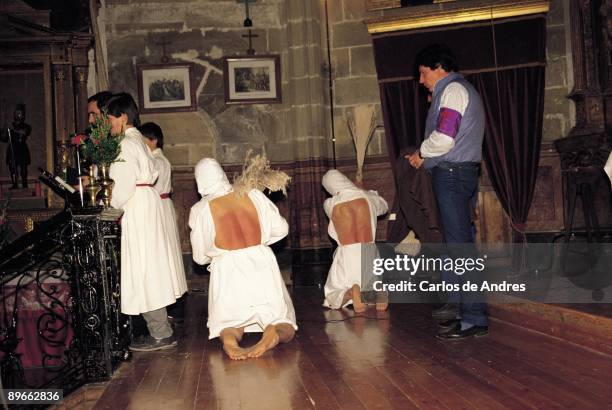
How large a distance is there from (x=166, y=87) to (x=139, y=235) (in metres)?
4.46

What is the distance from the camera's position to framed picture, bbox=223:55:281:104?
27.5ft

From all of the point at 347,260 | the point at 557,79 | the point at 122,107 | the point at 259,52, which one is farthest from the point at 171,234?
the point at 557,79

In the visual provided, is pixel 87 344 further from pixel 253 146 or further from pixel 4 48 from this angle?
pixel 4 48

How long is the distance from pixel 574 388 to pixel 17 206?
274 inches

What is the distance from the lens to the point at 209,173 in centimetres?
445

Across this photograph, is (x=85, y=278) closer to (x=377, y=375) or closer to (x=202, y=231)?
(x=202, y=231)

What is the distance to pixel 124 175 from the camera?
4188mm

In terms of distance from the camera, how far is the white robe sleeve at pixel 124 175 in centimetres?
418

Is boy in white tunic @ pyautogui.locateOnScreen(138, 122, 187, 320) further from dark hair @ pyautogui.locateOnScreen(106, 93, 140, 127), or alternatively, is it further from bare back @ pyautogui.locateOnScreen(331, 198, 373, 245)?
bare back @ pyautogui.locateOnScreen(331, 198, 373, 245)

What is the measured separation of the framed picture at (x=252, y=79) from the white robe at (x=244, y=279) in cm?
419

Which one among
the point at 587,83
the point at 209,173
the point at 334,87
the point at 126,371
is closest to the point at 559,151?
the point at 587,83

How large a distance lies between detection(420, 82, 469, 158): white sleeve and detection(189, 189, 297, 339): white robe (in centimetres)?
111

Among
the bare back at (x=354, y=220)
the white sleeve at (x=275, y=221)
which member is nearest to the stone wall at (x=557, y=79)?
the bare back at (x=354, y=220)

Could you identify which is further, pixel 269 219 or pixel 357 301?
→ pixel 357 301
